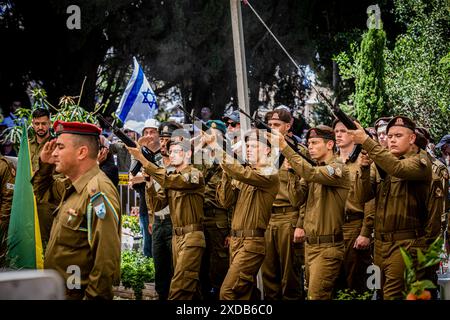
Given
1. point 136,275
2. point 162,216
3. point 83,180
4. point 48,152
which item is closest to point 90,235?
point 83,180

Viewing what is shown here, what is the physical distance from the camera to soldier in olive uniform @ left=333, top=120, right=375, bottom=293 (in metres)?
8.43

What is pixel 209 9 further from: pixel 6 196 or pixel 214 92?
pixel 6 196

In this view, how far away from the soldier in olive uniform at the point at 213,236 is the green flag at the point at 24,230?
268cm

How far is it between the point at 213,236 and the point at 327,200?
2034mm

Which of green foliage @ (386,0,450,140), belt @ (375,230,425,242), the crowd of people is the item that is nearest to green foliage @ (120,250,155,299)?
the crowd of people

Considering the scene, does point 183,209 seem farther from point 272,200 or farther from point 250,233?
point 272,200

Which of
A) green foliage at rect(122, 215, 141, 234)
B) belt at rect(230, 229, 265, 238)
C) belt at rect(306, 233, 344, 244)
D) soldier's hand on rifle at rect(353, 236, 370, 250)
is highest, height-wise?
green foliage at rect(122, 215, 141, 234)

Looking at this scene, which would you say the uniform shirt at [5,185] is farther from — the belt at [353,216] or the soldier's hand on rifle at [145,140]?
the belt at [353,216]

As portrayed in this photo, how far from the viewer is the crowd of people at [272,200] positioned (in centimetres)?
724

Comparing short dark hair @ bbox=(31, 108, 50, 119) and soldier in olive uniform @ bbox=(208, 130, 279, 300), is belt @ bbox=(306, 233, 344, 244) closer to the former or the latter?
soldier in olive uniform @ bbox=(208, 130, 279, 300)

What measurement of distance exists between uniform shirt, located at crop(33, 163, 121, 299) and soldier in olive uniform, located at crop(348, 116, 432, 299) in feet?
9.63

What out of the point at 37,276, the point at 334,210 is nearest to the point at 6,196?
the point at 334,210

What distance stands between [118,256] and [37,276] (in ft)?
6.98

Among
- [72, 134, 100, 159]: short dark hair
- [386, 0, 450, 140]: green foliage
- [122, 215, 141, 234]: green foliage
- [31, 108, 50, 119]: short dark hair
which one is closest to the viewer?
[72, 134, 100, 159]: short dark hair
